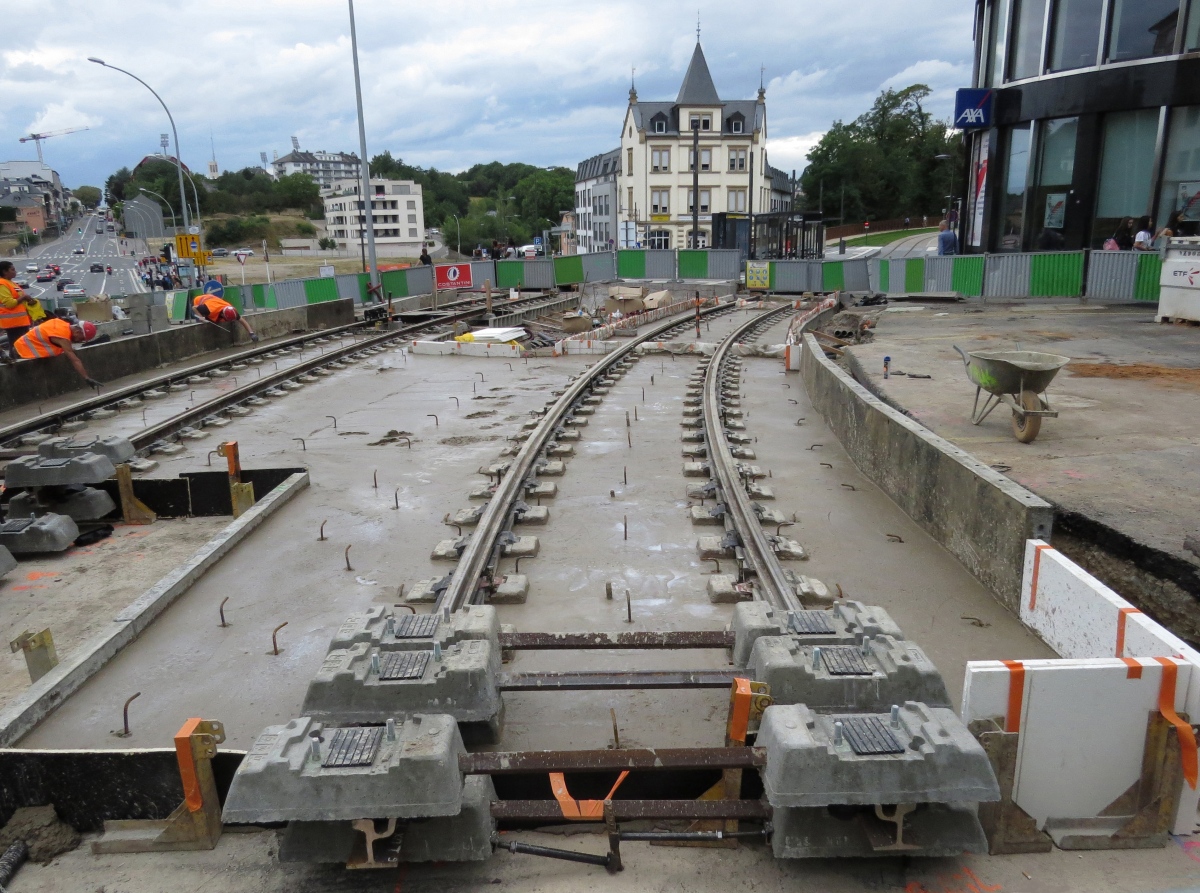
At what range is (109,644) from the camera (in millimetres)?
4555

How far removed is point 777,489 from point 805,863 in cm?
459

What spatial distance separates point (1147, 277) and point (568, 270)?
19721 millimetres

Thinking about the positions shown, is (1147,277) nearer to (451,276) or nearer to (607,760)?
(607,760)

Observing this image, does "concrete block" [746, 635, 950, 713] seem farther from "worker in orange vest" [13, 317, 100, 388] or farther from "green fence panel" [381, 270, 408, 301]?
"green fence panel" [381, 270, 408, 301]

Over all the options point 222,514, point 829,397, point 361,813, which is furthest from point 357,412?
point 361,813

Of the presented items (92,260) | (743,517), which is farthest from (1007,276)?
(92,260)

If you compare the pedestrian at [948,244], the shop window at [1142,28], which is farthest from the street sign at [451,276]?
the shop window at [1142,28]

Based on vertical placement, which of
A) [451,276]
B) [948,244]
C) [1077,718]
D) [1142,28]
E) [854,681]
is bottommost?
[1077,718]

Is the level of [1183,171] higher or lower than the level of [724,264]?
higher

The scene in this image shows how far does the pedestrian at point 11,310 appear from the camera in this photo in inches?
525

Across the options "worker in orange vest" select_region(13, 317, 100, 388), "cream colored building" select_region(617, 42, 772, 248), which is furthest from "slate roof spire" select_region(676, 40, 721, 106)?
"worker in orange vest" select_region(13, 317, 100, 388)

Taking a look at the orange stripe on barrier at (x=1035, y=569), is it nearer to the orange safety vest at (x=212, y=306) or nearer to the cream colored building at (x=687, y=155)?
the orange safety vest at (x=212, y=306)

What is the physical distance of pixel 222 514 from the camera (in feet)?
26.2

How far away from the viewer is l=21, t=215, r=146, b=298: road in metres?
59.4
